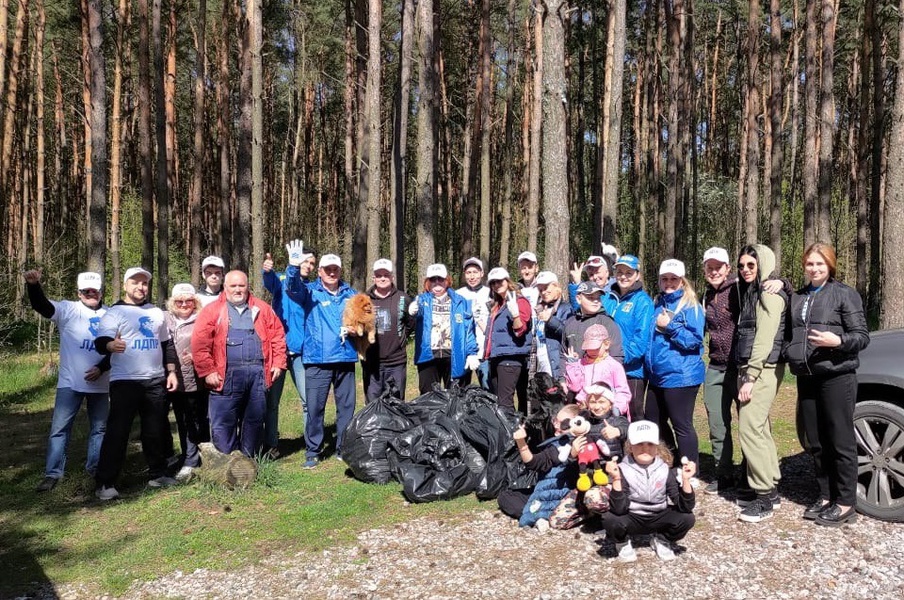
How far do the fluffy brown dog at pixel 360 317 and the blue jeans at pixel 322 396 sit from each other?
0.45m

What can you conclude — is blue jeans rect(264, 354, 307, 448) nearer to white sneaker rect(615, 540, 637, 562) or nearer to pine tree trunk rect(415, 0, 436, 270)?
white sneaker rect(615, 540, 637, 562)

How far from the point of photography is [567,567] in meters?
3.86

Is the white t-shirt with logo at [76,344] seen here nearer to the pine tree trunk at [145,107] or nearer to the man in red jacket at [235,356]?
the man in red jacket at [235,356]

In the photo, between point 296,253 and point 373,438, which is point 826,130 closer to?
point 296,253

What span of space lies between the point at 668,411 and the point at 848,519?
1329mm

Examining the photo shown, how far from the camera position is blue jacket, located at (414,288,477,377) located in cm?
633

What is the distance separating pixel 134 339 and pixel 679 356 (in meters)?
4.49

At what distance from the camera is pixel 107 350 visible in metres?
5.35

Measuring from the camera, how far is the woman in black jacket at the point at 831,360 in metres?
4.17

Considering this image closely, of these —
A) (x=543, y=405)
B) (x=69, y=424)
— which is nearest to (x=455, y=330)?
(x=543, y=405)

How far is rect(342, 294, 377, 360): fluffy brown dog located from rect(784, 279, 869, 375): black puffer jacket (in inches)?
138

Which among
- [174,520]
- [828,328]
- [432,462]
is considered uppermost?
[828,328]

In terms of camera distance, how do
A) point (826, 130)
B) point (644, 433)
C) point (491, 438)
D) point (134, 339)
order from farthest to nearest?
point (826, 130) → point (134, 339) → point (491, 438) → point (644, 433)

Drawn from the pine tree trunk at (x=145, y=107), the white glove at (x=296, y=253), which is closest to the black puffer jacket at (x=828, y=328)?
the white glove at (x=296, y=253)
